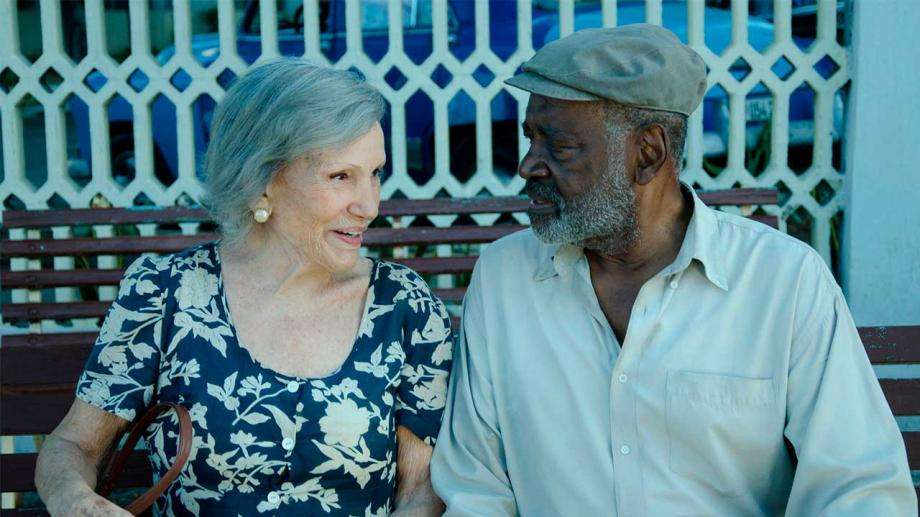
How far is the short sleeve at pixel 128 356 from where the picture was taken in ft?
8.95

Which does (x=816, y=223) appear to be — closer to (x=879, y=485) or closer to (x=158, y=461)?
(x=879, y=485)

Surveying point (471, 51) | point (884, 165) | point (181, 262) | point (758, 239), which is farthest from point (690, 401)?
point (471, 51)

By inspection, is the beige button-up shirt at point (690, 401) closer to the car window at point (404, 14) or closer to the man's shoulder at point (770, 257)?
the man's shoulder at point (770, 257)

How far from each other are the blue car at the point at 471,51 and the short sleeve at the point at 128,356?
249cm

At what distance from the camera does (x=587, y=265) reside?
2826mm

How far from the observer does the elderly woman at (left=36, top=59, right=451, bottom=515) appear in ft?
8.84

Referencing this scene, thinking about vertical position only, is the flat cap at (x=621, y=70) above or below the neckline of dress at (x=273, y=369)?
above

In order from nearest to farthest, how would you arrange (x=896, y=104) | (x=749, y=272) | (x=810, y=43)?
(x=749, y=272) → (x=896, y=104) → (x=810, y=43)

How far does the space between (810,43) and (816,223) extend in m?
0.83

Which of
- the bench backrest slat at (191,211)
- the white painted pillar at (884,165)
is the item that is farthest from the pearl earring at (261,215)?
the white painted pillar at (884,165)

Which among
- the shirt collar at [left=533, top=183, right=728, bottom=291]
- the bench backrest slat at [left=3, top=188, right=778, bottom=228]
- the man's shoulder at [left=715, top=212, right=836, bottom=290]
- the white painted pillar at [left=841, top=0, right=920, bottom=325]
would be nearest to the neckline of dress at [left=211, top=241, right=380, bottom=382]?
the shirt collar at [left=533, top=183, right=728, bottom=291]

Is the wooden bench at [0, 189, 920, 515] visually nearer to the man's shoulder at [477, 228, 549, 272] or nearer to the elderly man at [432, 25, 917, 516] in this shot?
the man's shoulder at [477, 228, 549, 272]

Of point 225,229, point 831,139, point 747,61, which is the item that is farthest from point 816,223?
point 225,229

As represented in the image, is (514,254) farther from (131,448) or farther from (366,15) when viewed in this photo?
(366,15)
